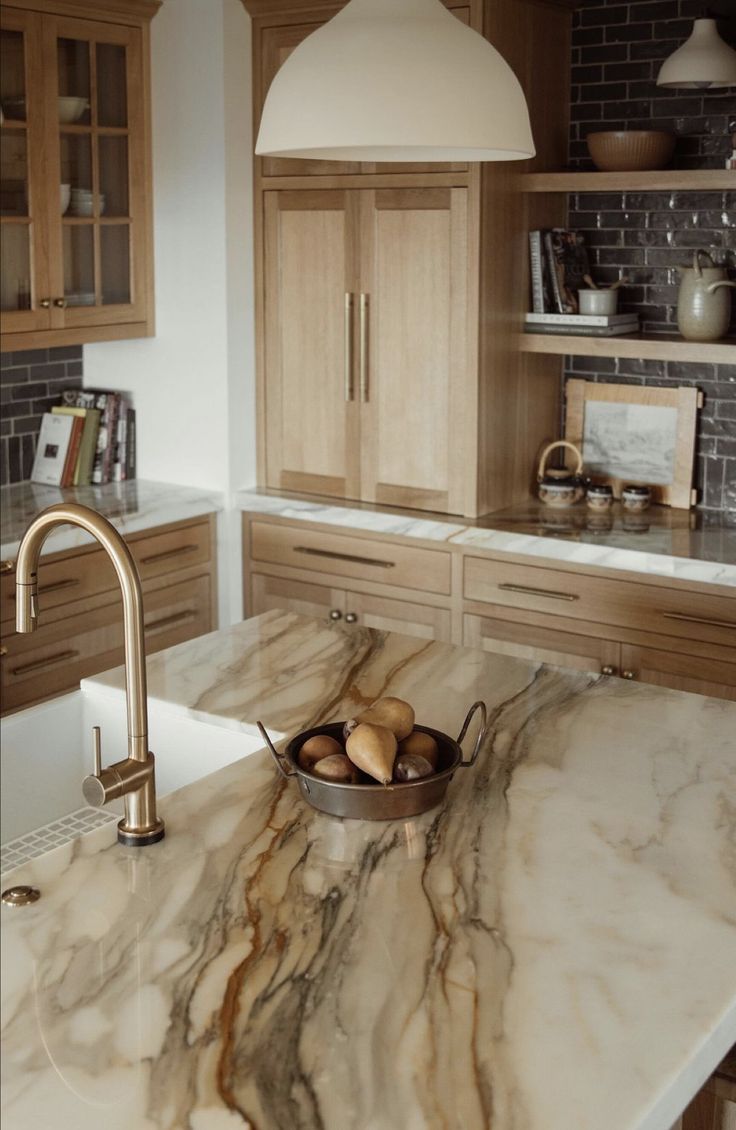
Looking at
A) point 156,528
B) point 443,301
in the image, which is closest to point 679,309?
point 443,301

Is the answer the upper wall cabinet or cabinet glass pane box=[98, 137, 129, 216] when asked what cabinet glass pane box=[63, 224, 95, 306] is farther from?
cabinet glass pane box=[98, 137, 129, 216]

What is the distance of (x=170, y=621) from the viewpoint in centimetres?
416

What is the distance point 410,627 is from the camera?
3.95 metres

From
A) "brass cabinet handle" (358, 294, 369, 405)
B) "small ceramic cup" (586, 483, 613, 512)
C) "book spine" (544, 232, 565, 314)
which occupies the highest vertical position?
"book spine" (544, 232, 565, 314)

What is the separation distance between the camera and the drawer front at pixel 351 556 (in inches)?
152

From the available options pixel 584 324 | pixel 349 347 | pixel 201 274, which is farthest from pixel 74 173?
pixel 584 324

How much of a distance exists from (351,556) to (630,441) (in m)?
0.92

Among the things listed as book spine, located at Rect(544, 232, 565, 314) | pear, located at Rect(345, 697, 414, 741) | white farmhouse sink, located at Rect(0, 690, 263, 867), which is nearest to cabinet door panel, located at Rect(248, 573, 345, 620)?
book spine, located at Rect(544, 232, 565, 314)

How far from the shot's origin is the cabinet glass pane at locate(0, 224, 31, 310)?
3762mm

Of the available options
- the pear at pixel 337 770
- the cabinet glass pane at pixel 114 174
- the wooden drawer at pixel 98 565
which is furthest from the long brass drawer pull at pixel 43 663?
the pear at pixel 337 770

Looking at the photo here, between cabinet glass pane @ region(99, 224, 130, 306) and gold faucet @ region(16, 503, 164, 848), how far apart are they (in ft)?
8.47

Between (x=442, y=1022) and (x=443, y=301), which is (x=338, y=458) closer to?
(x=443, y=301)

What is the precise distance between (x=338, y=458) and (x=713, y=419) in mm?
1130

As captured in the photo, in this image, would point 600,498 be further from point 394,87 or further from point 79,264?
point 394,87
